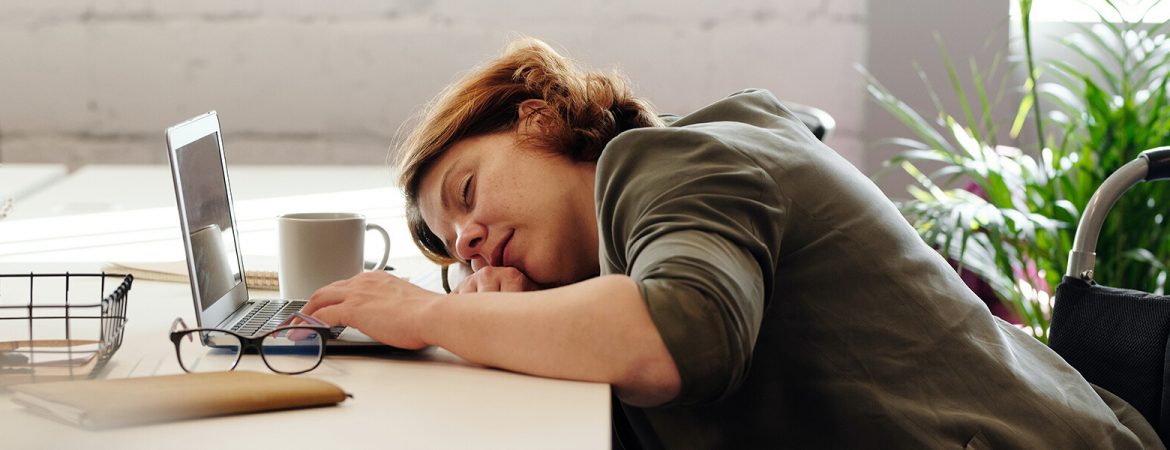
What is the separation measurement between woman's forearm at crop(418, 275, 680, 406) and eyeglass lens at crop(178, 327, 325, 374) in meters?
0.12

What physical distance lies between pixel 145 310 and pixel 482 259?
367 millimetres

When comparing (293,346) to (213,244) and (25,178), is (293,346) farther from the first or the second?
(25,178)

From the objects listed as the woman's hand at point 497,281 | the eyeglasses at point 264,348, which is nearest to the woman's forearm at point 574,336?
the eyeglasses at point 264,348

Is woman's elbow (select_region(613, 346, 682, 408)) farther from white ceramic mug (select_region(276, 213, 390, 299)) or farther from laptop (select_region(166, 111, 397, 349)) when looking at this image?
white ceramic mug (select_region(276, 213, 390, 299))

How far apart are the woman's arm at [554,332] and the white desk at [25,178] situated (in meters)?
1.46

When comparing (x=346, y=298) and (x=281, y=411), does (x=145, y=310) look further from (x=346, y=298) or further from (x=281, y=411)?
(x=281, y=411)

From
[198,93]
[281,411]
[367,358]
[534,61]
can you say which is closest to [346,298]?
[367,358]

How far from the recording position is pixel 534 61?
1.42 metres

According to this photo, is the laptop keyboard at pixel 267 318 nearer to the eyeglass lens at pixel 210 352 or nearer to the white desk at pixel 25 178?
the eyeglass lens at pixel 210 352

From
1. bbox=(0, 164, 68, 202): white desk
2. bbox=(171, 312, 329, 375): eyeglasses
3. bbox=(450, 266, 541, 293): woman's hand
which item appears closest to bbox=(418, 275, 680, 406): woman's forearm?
bbox=(171, 312, 329, 375): eyeglasses

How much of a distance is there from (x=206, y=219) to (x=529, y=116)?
376 mm

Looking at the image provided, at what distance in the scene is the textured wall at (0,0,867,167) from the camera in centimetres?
330

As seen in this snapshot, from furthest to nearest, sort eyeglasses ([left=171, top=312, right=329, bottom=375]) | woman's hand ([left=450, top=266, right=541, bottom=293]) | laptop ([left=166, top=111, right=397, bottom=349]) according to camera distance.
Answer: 1. woman's hand ([left=450, top=266, right=541, bottom=293])
2. laptop ([left=166, top=111, right=397, bottom=349])
3. eyeglasses ([left=171, top=312, right=329, bottom=375])

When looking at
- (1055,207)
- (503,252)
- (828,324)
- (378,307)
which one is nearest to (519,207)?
(503,252)
